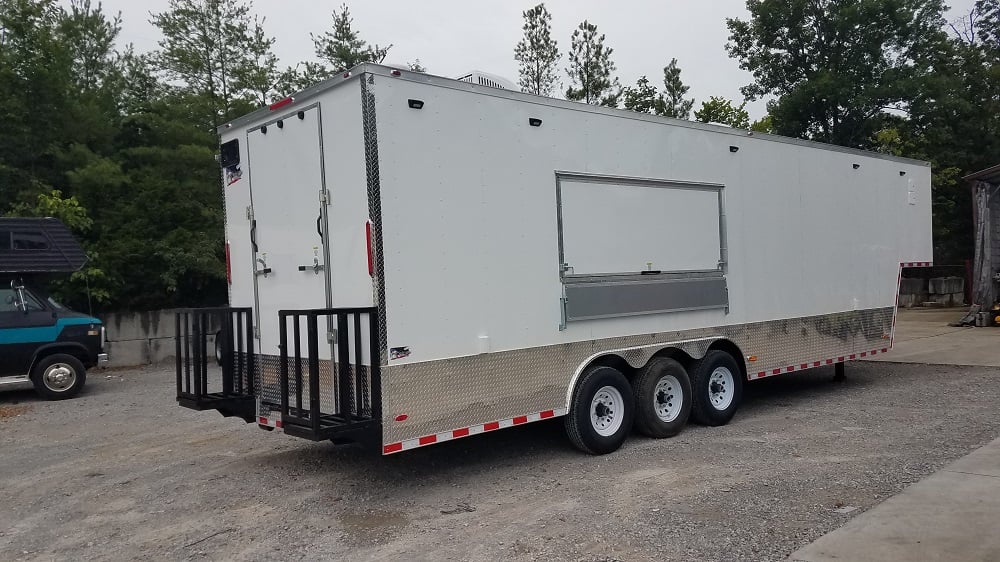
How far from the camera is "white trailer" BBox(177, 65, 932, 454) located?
551 centimetres

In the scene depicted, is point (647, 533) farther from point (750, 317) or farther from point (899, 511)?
point (750, 317)

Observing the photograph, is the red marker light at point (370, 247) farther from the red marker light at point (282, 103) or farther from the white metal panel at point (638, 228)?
the white metal panel at point (638, 228)

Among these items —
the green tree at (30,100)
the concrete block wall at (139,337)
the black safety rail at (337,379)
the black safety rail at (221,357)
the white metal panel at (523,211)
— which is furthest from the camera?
the concrete block wall at (139,337)

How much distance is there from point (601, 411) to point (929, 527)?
2868 millimetres

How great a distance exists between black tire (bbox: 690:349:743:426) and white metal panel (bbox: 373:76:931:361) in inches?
17.1

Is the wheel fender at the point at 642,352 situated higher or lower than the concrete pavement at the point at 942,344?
higher

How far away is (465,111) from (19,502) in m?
4.90

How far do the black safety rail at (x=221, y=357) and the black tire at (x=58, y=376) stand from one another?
6.59 meters

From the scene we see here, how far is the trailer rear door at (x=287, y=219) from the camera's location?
19.7ft

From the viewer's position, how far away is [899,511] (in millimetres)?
5016

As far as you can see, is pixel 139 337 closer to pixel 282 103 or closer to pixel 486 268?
pixel 282 103

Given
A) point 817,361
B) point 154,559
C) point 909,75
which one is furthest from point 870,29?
point 154,559

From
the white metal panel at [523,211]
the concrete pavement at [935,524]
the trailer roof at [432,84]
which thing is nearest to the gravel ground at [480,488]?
the concrete pavement at [935,524]

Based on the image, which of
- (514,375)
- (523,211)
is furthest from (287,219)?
(514,375)
